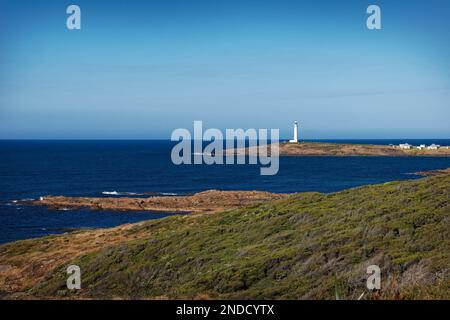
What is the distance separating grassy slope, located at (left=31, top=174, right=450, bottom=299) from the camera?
1545 centimetres

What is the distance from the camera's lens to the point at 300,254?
19297 millimetres

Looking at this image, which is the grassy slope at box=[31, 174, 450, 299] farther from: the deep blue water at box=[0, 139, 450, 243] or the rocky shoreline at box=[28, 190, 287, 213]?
the rocky shoreline at box=[28, 190, 287, 213]

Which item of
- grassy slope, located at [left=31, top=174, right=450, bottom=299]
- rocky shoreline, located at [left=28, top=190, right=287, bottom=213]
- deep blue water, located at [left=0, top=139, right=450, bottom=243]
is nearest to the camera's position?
grassy slope, located at [left=31, top=174, right=450, bottom=299]

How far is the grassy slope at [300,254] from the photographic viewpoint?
50.7ft

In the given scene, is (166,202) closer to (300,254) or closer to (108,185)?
(108,185)

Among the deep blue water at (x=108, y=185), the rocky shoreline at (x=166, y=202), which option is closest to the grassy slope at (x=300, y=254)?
the deep blue water at (x=108, y=185)

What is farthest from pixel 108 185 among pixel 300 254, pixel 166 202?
pixel 300 254

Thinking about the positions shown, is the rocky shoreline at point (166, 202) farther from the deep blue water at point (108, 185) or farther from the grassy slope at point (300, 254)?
the grassy slope at point (300, 254)

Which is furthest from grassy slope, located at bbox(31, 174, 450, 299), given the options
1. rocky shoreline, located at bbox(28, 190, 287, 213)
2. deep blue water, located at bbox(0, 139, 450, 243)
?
rocky shoreline, located at bbox(28, 190, 287, 213)

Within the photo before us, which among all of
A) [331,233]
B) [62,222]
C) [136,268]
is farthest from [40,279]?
[62,222]
